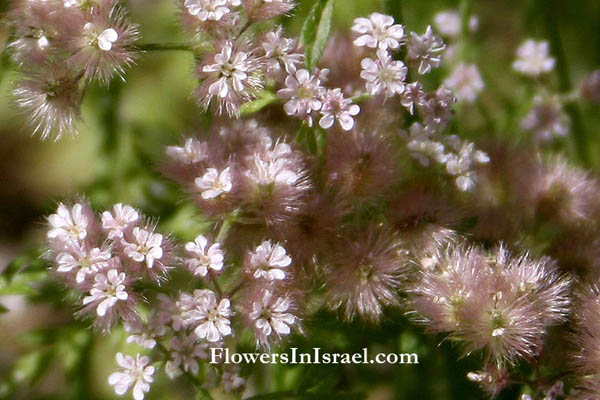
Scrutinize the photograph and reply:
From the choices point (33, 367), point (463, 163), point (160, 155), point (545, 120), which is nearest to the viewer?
point (463, 163)

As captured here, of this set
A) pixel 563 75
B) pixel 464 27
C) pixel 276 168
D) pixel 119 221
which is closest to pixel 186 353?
pixel 119 221

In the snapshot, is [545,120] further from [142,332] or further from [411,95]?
[142,332]

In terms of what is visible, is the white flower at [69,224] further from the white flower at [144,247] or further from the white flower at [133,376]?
the white flower at [133,376]

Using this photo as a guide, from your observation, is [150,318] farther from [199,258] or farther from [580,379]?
[580,379]

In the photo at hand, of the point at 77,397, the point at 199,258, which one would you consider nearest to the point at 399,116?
the point at 199,258

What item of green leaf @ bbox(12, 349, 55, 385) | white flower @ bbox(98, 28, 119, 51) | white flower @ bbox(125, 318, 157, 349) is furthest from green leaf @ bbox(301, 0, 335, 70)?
green leaf @ bbox(12, 349, 55, 385)

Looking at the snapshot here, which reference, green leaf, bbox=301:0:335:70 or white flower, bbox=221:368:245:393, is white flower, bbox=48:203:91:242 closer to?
white flower, bbox=221:368:245:393
